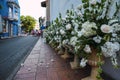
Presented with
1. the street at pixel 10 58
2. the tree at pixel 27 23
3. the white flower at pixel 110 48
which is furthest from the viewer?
the tree at pixel 27 23

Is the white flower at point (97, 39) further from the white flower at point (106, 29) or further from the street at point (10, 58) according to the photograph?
the street at point (10, 58)

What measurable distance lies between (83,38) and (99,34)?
0.20 m

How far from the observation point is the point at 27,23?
1938 inches

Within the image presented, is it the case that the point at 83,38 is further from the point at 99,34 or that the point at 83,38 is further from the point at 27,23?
the point at 27,23

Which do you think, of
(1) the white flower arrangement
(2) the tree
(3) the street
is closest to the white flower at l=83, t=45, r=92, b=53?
(1) the white flower arrangement

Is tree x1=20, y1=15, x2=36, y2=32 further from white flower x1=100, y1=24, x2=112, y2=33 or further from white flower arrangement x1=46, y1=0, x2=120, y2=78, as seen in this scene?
white flower x1=100, y1=24, x2=112, y2=33

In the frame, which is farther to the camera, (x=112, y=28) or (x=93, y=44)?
(x=93, y=44)

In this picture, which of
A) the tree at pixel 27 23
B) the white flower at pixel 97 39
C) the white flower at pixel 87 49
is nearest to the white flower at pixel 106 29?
the white flower at pixel 97 39

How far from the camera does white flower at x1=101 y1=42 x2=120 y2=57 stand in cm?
212

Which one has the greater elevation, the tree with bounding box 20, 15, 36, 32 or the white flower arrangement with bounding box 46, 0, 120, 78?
the tree with bounding box 20, 15, 36, 32

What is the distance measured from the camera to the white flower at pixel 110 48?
212cm

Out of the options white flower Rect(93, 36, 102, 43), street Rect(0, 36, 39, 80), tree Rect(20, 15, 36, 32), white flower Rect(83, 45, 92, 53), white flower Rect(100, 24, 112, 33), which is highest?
tree Rect(20, 15, 36, 32)

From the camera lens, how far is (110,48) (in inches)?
83.8

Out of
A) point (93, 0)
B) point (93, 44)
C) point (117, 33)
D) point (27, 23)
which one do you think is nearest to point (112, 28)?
point (117, 33)
